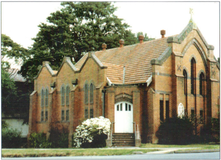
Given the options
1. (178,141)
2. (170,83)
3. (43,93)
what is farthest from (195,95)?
(43,93)

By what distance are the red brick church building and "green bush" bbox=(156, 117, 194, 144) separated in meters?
Answer: 0.63

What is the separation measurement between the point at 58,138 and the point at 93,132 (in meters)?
7.30

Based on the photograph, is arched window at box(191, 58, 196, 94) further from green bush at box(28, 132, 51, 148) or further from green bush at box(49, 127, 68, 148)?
green bush at box(28, 132, 51, 148)

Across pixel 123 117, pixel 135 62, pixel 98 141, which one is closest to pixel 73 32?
pixel 135 62

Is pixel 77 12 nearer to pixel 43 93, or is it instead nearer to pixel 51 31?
pixel 51 31

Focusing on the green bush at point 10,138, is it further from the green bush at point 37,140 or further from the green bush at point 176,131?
the green bush at point 176,131

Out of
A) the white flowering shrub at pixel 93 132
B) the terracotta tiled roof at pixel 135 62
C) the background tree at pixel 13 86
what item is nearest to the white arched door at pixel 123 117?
the white flowering shrub at pixel 93 132

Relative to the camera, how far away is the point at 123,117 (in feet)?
111

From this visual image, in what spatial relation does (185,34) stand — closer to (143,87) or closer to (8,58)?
(143,87)

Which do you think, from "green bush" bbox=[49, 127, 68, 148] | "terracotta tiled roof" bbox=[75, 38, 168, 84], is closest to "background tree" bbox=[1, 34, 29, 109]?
"green bush" bbox=[49, 127, 68, 148]

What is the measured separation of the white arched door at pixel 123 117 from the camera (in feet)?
110

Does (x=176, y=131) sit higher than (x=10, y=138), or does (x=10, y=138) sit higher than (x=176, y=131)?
(x=176, y=131)

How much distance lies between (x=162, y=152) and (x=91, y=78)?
1337 cm

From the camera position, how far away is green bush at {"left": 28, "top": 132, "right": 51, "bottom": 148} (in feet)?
128
